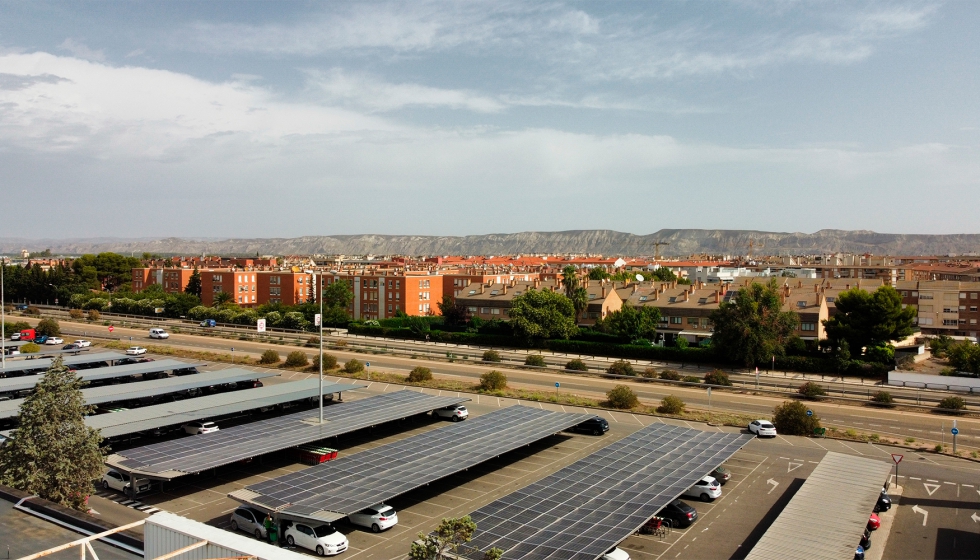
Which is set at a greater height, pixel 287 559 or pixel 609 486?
pixel 287 559

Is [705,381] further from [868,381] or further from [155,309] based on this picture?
[155,309]

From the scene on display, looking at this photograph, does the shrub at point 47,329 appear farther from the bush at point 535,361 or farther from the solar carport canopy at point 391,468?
the solar carport canopy at point 391,468

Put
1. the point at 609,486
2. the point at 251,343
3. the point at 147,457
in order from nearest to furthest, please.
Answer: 1. the point at 609,486
2. the point at 147,457
3. the point at 251,343

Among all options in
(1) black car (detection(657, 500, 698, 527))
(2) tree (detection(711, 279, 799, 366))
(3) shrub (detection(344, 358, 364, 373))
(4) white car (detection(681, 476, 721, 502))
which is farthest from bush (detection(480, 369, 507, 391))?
(1) black car (detection(657, 500, 698, 527))

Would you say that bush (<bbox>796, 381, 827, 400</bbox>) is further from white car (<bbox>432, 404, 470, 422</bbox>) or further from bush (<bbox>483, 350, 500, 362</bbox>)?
bush (<bbox>483, 350, 500, 362</bbox>)

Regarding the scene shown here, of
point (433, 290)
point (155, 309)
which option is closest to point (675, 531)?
point (433, 290)

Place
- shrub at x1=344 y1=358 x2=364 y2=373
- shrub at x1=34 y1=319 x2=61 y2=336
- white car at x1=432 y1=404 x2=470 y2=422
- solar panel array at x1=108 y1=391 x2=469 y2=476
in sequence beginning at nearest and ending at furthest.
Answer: solar panel array at x1=108 y1=391 x2=469 y2=476 → white car at x1=432 y1=404 x2=470 y2=422 → shrub at x1=344 y1=358 x2=364 y2=373 → shrub at x1=34 y1=319 x2=61 y2=336

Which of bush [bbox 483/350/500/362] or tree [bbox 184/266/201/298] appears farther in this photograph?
tree [bbox 184/266/201/298]
